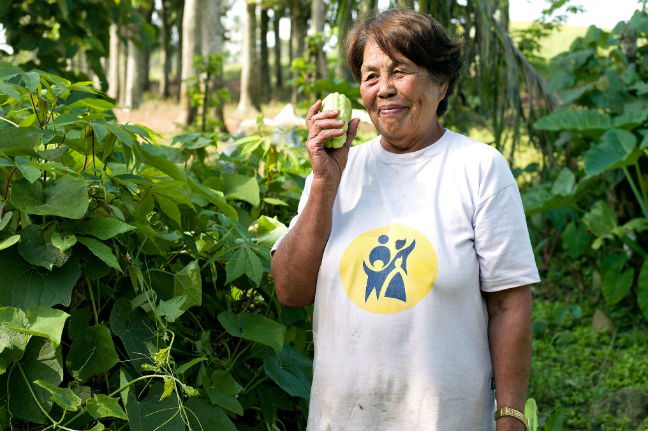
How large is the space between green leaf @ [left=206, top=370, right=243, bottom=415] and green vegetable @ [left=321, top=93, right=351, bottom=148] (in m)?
0.75

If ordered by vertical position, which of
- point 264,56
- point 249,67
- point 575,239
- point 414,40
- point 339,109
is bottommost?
point 264,56

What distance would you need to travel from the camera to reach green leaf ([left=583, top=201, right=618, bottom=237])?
20.7ft

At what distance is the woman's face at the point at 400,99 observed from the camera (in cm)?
238

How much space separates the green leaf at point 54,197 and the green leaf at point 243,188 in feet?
3.78

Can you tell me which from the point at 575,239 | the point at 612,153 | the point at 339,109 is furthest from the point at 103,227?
the point at 575,239

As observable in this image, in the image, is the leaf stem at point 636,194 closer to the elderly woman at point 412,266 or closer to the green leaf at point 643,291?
the green leaf at point 643,291

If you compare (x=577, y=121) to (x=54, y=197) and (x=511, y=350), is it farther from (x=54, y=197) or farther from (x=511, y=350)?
(x=54, y=197)

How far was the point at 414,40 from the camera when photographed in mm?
2375

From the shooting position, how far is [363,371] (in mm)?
2275

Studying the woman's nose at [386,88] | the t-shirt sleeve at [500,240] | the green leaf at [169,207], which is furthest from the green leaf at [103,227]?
the t-shirt sleeve at [500,240]

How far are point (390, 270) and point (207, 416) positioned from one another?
2.30 feet

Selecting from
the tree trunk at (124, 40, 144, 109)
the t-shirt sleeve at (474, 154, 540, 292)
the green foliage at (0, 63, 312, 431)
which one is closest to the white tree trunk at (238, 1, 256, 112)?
the tree trunk at (124, 40, 144, 109)

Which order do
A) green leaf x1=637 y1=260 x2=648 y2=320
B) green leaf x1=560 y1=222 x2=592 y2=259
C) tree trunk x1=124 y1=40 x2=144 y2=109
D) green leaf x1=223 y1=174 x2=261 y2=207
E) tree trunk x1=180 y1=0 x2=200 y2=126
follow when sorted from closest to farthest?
green leaf x1=223 y1=174 x2=261 y2=207, green leaf x1=637 y1=260 x2=648 y2=320, green leaf x1=560 y1=222 x2=592 y2=259, tree trunk x1=180 y1=0 x2=200 y2=126, tree trunk x1=124 y1=40 x2=144 y2=109

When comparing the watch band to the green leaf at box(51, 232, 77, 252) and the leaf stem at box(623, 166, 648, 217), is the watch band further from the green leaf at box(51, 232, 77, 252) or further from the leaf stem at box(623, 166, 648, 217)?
the leaf stem at box(623, 166, 648, 217)
